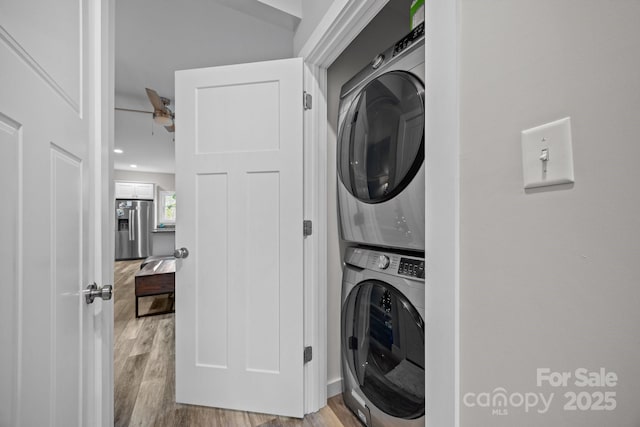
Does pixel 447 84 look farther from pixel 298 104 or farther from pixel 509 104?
pixel 298 104

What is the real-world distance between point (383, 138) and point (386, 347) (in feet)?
3.03

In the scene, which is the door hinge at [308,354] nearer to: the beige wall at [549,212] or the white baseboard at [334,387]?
the white baseboard at [334,387]

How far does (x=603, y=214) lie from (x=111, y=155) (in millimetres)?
1459

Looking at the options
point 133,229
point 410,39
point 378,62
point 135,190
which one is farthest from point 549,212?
point 135,190

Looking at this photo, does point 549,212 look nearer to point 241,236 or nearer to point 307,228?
point 307,228

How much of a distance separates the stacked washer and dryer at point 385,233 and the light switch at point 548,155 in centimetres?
50

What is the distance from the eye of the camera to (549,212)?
45 cm

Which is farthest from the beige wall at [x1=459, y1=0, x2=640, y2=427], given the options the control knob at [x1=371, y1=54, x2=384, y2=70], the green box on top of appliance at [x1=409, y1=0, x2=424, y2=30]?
the control knob at [x1=371, y1=54, x2=384, y2=70]

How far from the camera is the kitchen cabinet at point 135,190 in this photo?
23.4 ft

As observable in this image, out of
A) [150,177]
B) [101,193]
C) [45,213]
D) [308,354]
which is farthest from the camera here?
[150,177]

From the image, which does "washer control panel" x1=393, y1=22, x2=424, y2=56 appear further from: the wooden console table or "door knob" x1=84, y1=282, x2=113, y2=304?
the wooden console table

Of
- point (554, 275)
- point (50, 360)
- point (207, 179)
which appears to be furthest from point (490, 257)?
point (207, 179)

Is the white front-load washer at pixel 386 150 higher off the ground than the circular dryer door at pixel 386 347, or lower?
higher

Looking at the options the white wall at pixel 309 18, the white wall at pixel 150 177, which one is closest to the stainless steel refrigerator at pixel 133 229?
the white wall at pixel 150 177
